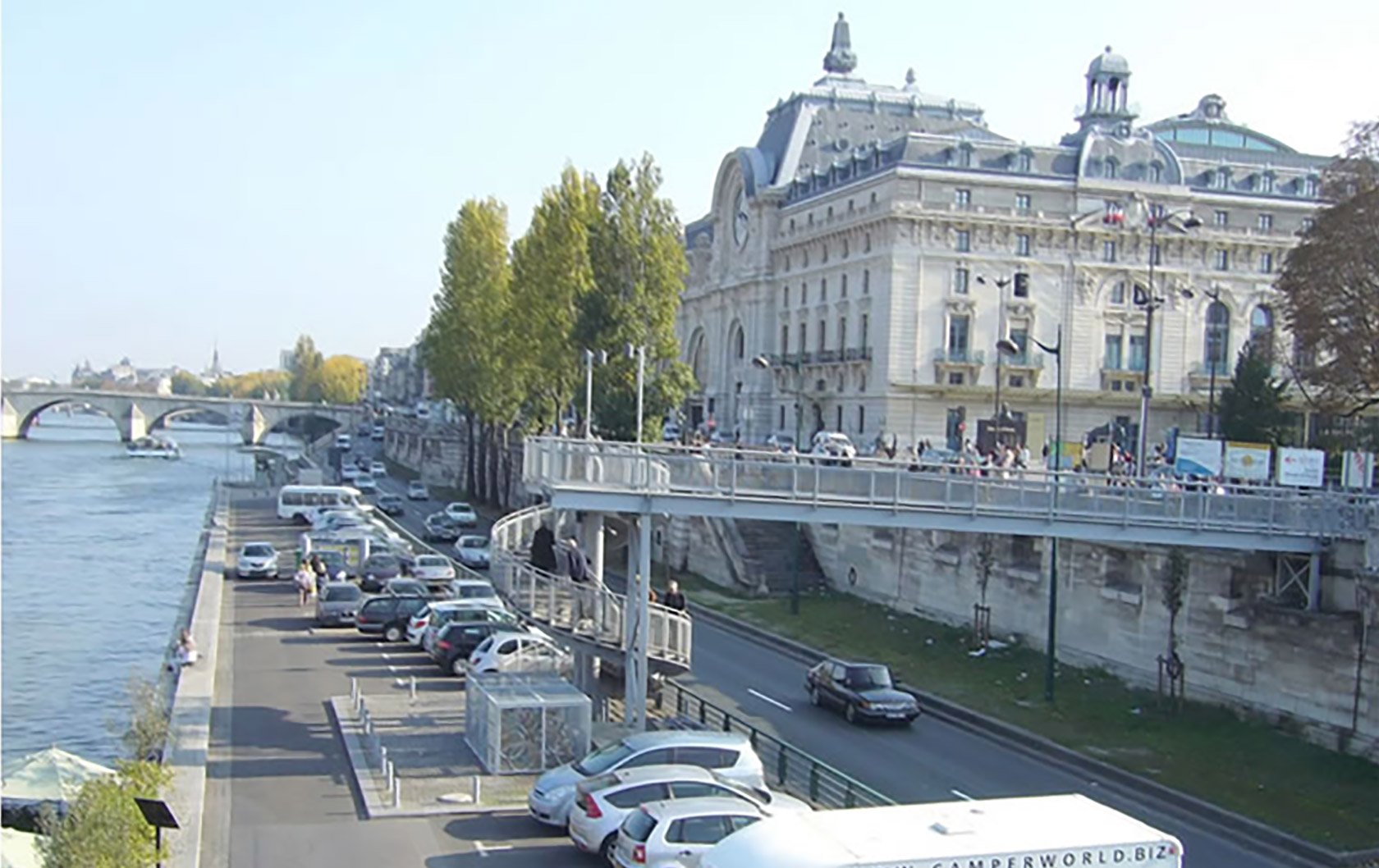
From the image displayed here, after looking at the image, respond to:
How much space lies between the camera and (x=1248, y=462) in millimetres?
36719

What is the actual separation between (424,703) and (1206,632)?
1840 centimetres

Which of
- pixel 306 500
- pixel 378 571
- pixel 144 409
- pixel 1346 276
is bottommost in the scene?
pixel 378 571

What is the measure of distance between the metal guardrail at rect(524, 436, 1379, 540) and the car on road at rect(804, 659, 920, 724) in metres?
5.04

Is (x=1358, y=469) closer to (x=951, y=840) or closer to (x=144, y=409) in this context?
(x=951, y=840)

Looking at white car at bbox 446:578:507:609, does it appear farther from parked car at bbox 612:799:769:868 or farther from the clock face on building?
the clock face on building

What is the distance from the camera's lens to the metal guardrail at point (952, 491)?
89.5 ft

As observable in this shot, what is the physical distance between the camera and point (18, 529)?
3019 inches

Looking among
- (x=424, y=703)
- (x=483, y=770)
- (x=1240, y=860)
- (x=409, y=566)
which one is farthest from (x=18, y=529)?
(x=1240, y=860)

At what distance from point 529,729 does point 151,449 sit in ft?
454

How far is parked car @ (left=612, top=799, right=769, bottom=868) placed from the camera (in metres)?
18.4

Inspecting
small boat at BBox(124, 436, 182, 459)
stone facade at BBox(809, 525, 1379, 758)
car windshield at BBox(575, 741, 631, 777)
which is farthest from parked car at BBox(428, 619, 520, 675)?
small boat at BBox(124, 436, 182, 459)

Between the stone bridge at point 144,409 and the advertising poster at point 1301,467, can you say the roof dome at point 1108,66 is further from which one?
the stone bridge at point 144,409

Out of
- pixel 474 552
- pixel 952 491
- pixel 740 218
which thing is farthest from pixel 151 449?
pixel 952 491

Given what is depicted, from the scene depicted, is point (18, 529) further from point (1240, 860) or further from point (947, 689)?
point (1240, 860)
